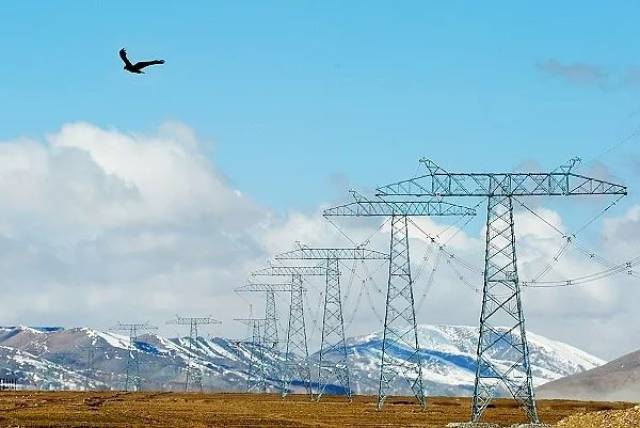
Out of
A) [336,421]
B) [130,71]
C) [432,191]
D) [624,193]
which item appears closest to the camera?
[130,71]

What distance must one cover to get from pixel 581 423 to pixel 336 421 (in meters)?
60.1

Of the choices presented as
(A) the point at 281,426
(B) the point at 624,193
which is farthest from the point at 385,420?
(B) the point at 624,193

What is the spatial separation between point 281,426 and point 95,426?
18.5 m

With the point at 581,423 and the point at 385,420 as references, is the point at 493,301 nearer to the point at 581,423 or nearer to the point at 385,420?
the point at 581,423

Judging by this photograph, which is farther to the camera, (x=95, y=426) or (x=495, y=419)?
(x=495, y=419)

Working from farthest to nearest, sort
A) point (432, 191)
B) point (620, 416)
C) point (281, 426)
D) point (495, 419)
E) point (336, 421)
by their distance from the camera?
point (495, 419)
point (336, 421)
point (281, 426)
point (432, 191)
point (620, 416)

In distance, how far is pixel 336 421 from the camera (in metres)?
137

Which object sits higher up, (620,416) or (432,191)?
(432,191)

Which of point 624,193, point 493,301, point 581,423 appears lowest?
point 581,423

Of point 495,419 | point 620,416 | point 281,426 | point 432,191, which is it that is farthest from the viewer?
point 495,419

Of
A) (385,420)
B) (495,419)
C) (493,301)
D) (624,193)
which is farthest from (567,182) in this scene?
(495,419)

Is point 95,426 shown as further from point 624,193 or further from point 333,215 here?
point 624,193

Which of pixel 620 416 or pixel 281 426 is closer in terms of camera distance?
pixel 620 416

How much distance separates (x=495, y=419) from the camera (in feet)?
502
